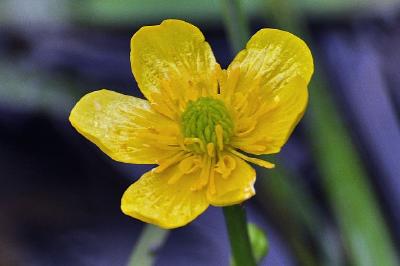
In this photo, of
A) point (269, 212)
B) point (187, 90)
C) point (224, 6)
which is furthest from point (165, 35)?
point (269, 212)

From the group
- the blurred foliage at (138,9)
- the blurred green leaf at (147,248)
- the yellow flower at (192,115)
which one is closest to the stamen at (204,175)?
the yellow flower at (192,115)

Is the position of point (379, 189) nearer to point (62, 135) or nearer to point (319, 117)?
point (319, 117)

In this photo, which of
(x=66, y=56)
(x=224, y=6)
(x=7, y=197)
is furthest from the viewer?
(x=66, y=56)

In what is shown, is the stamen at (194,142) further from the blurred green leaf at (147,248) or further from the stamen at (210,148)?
the blurred green leaf at (147,248)

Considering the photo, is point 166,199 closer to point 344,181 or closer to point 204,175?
point 204,175

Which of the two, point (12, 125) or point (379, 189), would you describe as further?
point (12, 125)

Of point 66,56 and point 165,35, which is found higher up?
point 165,35

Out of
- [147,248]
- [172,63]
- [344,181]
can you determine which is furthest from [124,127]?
[344,181]
